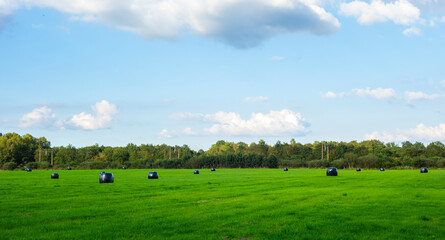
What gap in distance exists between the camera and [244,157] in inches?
4601

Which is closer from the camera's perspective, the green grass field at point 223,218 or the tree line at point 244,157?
the green grass field at point 223,218

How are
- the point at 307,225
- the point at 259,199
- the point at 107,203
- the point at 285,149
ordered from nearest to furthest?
the point at 307,225 < the point at 107,203 < the point at 259,199 < the point at 285,149

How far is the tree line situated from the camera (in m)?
101

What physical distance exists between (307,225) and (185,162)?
101402mm

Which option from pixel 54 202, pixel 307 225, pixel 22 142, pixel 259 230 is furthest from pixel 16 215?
pixel 22 142

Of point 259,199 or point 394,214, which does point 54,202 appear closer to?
point 259,199

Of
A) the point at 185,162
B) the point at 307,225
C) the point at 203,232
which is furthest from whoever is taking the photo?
the point at 185,162

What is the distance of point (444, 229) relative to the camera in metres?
12.4

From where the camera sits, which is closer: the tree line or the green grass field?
the green grass field

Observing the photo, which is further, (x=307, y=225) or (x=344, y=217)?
(x=344, y=217)

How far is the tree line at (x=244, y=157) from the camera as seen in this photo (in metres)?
101

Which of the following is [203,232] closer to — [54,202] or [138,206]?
[138,206]

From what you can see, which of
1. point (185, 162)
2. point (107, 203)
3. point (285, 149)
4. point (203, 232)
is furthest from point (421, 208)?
point (285, 149)

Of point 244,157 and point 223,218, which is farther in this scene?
point 244,157
